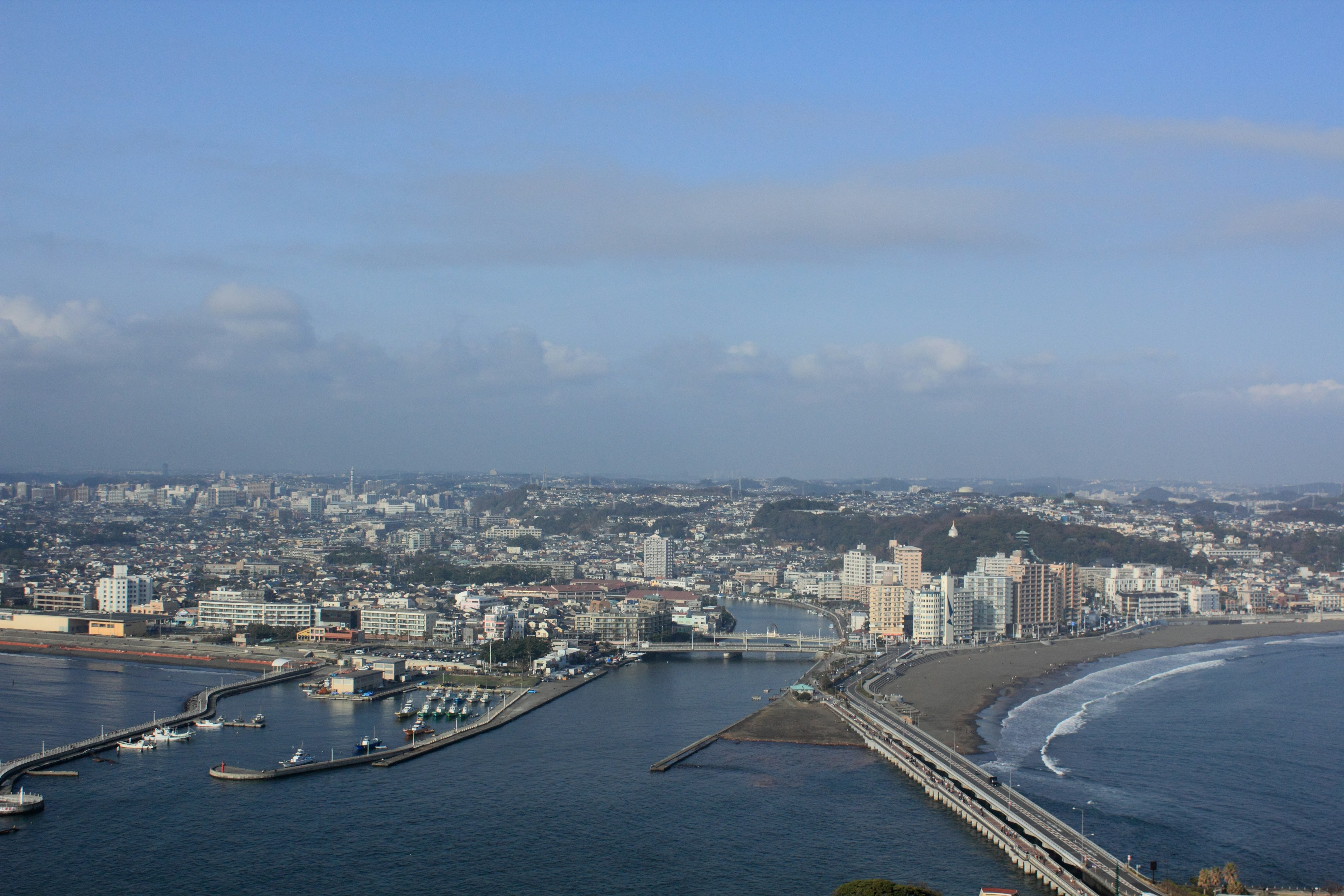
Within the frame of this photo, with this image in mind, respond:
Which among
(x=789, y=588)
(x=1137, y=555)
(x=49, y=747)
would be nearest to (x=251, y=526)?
(x=789, y=588)

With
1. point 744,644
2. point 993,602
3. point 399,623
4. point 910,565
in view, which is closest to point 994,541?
point 910,565

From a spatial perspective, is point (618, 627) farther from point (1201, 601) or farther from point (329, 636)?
point (1201, 601)

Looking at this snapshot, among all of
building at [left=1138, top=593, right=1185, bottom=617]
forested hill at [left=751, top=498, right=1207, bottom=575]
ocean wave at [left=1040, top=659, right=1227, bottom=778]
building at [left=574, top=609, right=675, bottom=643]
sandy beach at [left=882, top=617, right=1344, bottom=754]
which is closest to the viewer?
ocean wave at [left=1040, top=659, right=1227, bottom=778]

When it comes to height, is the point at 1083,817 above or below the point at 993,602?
below

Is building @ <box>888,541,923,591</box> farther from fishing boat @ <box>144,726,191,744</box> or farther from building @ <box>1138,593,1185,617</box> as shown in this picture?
fishing boat @ <box>144,726,191,744</box>

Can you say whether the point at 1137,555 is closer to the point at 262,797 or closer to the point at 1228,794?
the point at 1228,794

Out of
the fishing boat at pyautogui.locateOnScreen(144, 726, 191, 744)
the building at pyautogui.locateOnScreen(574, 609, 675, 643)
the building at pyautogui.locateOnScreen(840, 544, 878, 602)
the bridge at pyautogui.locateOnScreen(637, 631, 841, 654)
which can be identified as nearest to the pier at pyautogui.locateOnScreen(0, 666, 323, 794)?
the fishing boat at pyautogui.locateOnScreen(144, 726, 191, 744)
